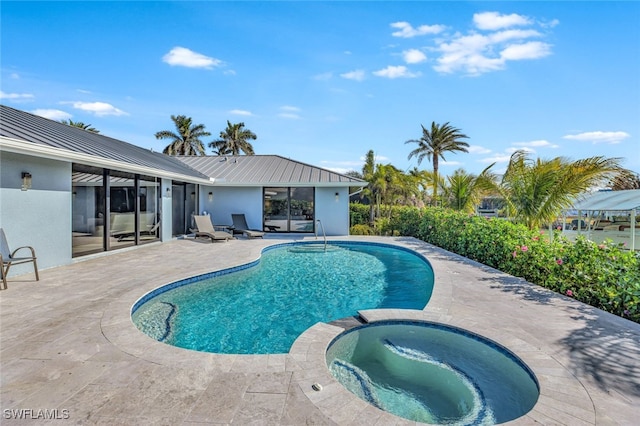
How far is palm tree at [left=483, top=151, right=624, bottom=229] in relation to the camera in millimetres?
7348

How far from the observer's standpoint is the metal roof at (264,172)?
49.4ft

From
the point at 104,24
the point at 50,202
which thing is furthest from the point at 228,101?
the point at 50,202

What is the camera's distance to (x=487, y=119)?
52.6 feet

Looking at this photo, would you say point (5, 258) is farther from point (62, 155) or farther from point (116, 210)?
point (116, 210)

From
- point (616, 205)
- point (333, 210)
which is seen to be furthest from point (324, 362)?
point (616, 205)

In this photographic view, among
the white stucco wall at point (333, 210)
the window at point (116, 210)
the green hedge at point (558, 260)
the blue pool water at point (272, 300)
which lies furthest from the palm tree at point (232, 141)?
the green hedge at point (558, 260)

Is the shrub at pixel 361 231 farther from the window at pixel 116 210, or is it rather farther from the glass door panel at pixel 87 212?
the glass door panel at pixel 87 212

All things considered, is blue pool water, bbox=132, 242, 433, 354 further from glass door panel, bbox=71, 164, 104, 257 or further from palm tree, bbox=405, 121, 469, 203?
palm tree, bbox=405, 121, 469, 203

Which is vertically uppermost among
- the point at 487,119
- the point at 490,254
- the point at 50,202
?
the point at 487,119

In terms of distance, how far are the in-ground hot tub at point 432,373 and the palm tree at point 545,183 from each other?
5.96 metres

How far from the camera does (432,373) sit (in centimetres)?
376

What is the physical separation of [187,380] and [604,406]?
377cm

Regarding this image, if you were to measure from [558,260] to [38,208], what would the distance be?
11419 mm

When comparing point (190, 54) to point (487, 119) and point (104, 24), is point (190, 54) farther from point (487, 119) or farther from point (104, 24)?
point (487, 119)
